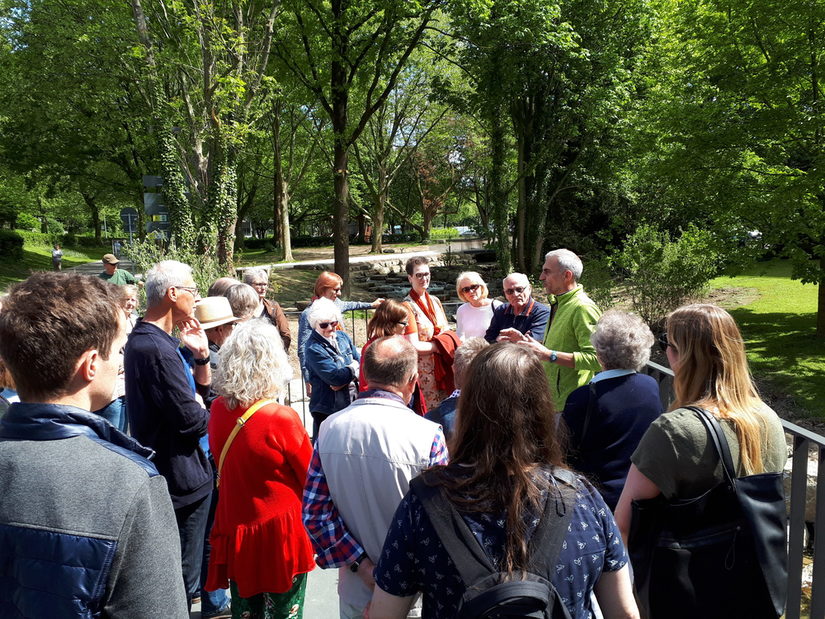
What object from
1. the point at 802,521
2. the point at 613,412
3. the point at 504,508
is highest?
the point at 504,508

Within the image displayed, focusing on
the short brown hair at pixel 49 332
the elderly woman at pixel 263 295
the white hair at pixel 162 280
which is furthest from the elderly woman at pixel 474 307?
the short brown hair at pixel 49 332

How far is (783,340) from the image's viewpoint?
13234mm

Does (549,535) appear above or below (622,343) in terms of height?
below

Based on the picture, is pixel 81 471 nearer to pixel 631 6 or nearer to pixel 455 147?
Result: pixel 631 6

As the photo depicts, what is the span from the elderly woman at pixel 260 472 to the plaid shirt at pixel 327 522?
17.3 inches

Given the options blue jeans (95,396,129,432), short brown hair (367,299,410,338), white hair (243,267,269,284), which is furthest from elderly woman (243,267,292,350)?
blue jeans (95,396,129,432)

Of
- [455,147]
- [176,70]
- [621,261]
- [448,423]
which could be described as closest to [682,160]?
[621,261]

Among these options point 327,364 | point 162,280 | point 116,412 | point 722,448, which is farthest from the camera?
point 327,364

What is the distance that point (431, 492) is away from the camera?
1.65m

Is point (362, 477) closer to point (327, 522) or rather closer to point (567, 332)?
point (327, 522)

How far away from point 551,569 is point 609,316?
5.62ft

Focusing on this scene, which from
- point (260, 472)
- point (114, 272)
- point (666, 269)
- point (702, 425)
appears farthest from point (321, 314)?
point (666, 269)

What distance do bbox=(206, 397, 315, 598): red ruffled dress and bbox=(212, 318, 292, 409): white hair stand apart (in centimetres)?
9

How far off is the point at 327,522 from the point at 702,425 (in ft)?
4.71
